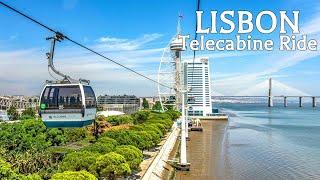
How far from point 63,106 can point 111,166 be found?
6.83 m

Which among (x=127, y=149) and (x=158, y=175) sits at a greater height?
(x=127, y=149)

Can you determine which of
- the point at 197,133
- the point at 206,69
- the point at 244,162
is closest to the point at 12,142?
the point at 244,162

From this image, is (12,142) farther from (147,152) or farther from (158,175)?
(158,175)

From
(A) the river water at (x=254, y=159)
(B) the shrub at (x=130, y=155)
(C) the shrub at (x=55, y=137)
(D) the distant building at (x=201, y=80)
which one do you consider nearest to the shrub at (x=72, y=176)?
(B) the shrub at (x=130, y=155)

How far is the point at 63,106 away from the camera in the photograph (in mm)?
19844

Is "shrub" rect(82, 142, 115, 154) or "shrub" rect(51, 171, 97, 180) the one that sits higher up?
"shrub" rect(82, 142, 115, 154)

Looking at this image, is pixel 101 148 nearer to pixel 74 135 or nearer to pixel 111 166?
pixel 111 166

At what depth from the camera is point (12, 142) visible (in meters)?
44.5

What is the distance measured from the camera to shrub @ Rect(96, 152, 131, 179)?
83.1ft

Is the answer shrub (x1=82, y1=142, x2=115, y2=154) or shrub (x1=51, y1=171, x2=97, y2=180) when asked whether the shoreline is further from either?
shrub (x1=51, y1=171, x2=97, y2=180)

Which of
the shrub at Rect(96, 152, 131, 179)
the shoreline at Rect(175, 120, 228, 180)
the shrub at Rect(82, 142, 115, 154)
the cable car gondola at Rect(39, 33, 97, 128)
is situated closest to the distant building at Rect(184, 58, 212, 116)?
the shoreline at Rect(175, 120, 228, 180)

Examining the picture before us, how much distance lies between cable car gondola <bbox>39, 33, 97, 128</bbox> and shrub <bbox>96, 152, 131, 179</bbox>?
18.9ft

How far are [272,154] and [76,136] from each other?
2481 cm

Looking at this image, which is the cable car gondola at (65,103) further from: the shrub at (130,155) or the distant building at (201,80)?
the distant building at (201,80)
